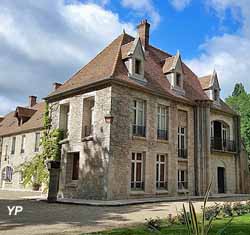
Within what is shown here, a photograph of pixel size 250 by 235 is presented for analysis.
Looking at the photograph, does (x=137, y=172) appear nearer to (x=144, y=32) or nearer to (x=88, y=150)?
(x=88, y=150)

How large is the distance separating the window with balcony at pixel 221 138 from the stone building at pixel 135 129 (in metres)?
0.15

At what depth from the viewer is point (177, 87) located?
2123 cm

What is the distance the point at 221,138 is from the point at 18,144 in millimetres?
17821

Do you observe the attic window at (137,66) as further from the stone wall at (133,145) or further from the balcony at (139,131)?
the balcony at (139,131)

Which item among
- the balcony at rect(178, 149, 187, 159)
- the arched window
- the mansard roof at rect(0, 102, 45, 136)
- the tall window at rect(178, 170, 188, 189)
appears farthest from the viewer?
the arched window

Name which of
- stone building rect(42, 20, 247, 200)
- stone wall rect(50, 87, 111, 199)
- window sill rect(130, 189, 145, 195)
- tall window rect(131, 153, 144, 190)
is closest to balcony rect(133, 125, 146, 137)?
stone building rect(42, 20, 247, 200)

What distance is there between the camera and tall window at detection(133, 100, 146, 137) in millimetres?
17969

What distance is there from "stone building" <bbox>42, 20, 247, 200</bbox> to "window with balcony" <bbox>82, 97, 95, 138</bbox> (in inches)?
2.3

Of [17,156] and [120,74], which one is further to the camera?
[17,156]

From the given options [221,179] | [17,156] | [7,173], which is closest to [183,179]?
[221,179]

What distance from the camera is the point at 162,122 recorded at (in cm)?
1981

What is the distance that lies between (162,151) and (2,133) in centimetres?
1907

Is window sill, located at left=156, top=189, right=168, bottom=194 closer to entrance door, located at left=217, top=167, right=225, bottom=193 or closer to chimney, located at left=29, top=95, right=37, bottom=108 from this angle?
entrance door, located at left=217, top=167, right=225, bottom=193

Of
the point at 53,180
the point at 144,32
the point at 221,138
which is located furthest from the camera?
the point at 221,138
